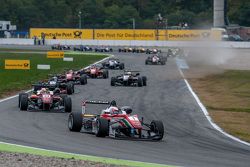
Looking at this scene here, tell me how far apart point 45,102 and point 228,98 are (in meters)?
11.6

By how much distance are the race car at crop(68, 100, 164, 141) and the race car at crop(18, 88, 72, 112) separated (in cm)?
492

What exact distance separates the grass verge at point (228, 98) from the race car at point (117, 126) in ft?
8.71

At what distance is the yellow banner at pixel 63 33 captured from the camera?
117688 millimetres

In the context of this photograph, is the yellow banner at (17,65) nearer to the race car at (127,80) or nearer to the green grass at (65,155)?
the race car at (127,80)

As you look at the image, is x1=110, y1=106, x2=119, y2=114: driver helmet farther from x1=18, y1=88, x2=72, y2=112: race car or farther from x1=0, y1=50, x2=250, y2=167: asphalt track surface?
x1=18, y1=88, x2=72, y2=112: race car

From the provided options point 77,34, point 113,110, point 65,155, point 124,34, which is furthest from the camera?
point 77,34

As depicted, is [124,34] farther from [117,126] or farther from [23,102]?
[117,126]

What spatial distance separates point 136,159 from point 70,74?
24145mm

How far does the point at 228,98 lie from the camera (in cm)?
3350

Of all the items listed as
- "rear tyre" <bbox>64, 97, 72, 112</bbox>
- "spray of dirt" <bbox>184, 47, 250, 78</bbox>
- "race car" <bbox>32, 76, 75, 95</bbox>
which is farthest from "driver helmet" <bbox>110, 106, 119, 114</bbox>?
"spray of dirt" <bbox>184, 47, 250, 78</bbox>

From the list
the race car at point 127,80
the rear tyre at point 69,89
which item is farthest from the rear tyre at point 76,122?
the race car at point 127,80

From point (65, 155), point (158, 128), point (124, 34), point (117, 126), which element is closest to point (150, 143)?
point (158, 128)

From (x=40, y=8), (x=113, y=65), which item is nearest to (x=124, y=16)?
(x=40, y=8)

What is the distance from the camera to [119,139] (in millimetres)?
18328
